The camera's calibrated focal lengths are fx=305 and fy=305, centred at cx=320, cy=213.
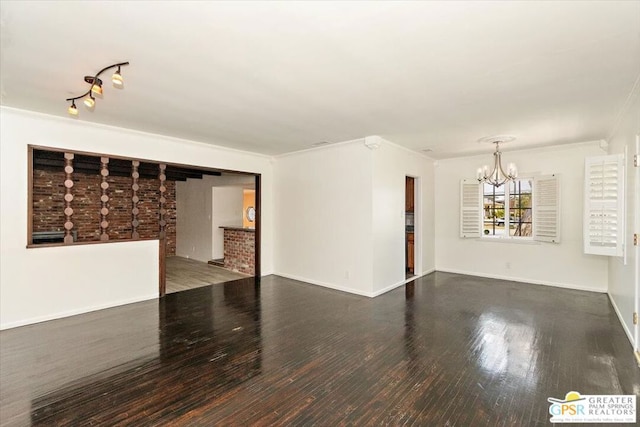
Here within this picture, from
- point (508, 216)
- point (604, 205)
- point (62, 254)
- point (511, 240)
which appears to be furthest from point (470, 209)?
point (62, 254)

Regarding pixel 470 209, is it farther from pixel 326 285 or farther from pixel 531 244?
pixel 326 285

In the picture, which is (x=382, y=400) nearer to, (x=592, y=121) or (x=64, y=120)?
(x=592, y=121)

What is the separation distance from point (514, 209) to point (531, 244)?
763mm

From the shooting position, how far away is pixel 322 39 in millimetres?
2098

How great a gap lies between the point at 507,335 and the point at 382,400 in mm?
1995

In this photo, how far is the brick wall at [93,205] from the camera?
6.42m

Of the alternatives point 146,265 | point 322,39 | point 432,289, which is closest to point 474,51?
point 322,39

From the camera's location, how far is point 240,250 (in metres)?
6.98

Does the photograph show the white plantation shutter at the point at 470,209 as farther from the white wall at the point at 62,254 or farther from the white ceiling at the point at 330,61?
the white wall at the point at 62,254

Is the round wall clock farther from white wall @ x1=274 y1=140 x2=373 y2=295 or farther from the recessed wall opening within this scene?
white wall @ x1=274 y1=140 x2=373 y2=295

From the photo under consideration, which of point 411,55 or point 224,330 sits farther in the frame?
point 224,330

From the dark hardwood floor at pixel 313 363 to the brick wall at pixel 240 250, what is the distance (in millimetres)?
2184

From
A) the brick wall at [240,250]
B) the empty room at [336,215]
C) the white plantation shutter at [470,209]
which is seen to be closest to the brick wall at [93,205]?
the empty room at [336,215]

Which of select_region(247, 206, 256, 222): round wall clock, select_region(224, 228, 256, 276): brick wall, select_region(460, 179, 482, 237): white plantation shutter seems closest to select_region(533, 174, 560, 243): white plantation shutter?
select_region(460, 179, 482, 237): white plantation shutter
